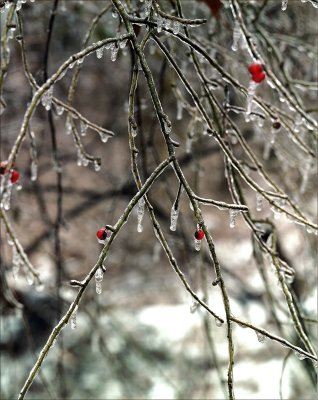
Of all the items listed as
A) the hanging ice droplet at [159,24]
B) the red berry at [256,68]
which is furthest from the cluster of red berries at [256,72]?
the hanging ice droplet at [159,24]

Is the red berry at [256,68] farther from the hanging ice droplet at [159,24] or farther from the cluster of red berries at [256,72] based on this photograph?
the hanging ice droplet at [159,24]

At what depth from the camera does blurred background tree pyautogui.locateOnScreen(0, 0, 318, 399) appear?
1035mm

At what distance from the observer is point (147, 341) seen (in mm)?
4777

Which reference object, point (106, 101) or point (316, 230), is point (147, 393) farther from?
point (106, 101)

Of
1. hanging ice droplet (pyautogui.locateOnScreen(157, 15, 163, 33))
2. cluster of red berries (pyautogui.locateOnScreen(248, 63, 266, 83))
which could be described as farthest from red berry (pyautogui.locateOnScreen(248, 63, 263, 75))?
hanging ice droplet (pyautogui.locateOnScreen(157, 15, 163, 33))

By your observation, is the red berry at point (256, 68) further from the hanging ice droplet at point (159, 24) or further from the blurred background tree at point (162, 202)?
the hanging ice droplet at point (159, 24)

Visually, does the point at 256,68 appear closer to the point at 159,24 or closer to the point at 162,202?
the point at 159,24

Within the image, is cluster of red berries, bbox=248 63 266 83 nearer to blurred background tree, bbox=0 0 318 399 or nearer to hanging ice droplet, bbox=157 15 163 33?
blurred background tree, bbox=0 0 318 399

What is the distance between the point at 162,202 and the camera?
21.4 feet

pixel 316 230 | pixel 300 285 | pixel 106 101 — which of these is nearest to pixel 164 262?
pixel 106 101

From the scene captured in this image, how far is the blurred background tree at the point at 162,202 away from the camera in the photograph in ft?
3.40

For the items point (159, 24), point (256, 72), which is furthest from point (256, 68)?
point (159, 24)

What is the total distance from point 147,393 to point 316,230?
3114 mm

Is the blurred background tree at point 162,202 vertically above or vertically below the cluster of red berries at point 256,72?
above
